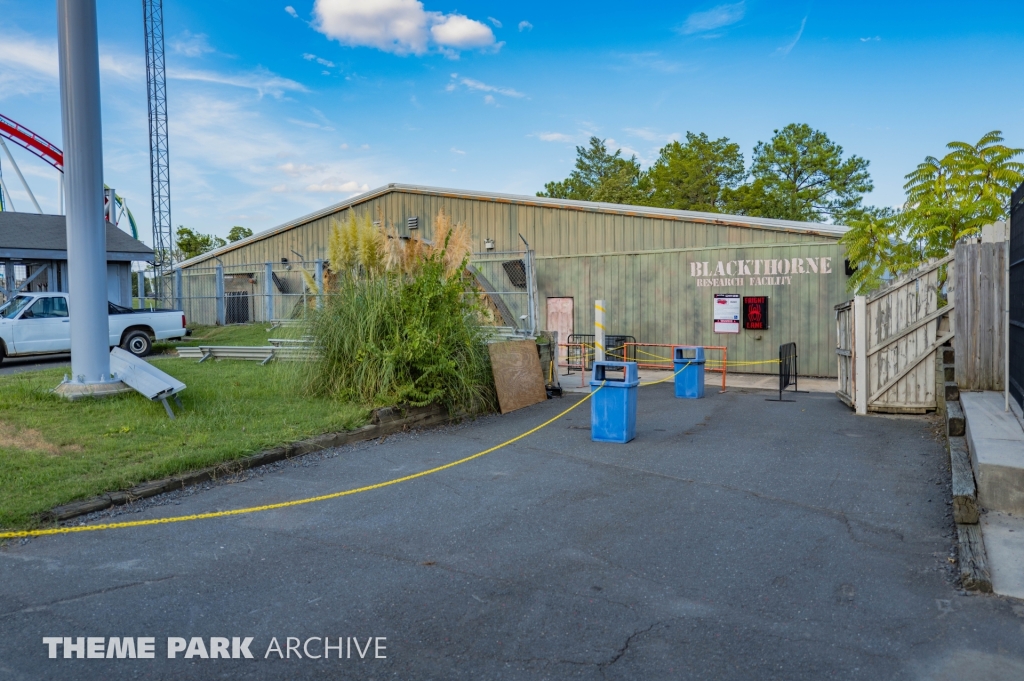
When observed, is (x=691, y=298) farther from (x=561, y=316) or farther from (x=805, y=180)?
(x=805, y=180)

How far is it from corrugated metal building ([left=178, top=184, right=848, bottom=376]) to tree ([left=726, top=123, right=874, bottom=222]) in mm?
25917

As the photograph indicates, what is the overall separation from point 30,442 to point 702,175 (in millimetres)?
44044

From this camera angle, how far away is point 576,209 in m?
20.9

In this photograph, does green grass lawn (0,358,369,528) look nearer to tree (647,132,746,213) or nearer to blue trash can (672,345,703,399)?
blue trash can (672,345,703,399)

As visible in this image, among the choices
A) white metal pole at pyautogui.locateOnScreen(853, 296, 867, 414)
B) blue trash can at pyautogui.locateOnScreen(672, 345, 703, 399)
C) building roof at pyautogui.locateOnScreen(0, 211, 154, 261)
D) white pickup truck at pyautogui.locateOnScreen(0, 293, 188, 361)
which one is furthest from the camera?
building roof at pyautogui.locateOnScreen(0, 211, 154, 261)

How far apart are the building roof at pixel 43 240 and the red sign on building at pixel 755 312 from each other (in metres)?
18.8

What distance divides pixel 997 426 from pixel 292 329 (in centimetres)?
885

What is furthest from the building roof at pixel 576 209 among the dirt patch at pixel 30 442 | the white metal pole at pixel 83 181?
the dirt patch at pixel 30 442

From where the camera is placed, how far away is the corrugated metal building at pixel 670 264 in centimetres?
1714

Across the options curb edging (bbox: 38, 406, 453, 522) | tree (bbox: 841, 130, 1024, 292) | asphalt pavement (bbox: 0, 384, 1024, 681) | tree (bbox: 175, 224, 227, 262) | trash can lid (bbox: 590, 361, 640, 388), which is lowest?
asphalt pavement (bbox: 0, 384, 1024, 681)

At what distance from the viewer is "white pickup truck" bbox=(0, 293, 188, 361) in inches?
646

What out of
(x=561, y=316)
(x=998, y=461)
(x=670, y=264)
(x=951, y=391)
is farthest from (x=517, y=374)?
(x=561, y=316)

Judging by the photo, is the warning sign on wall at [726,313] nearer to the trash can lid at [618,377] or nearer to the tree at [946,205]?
the tree at [946,205]

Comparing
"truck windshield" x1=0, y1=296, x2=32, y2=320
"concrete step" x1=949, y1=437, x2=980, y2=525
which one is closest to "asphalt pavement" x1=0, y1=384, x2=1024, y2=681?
"concrete step" x1=949, y1=437, x2=980, y2=525
